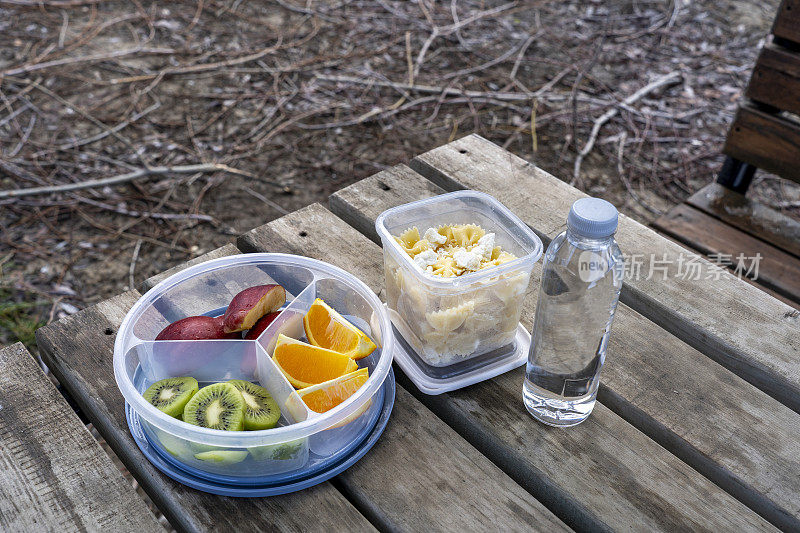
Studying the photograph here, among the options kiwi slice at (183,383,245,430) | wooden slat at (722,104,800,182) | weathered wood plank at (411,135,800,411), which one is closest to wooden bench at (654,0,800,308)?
wooden slat at (722,104,800,182)

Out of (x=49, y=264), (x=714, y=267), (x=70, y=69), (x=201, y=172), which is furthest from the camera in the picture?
(x=70, y=69)

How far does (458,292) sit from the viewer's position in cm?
90

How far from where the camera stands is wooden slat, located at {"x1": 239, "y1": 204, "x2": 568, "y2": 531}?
0.85 meters

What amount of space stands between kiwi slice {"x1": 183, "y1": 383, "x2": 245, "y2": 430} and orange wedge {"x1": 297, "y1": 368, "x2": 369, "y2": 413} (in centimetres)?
A: 8

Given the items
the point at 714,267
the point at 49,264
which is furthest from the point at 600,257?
the point at 49,264

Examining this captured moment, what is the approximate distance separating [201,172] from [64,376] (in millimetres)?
1738

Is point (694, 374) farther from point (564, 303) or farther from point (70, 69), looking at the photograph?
point (70, 69)

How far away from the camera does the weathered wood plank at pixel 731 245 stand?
5.64ft

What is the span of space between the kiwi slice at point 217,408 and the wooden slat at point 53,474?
5.2 inches

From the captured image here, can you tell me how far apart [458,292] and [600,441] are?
282 mm

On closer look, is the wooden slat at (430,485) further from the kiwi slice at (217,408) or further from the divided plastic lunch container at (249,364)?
the kiwi slice at (217,408)

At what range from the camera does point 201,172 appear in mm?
2686

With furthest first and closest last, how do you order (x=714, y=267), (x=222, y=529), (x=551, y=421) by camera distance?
(x=714, y=267) < (x=551, y=421) < (x=222, y=529)

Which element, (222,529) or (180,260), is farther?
(180,260)
